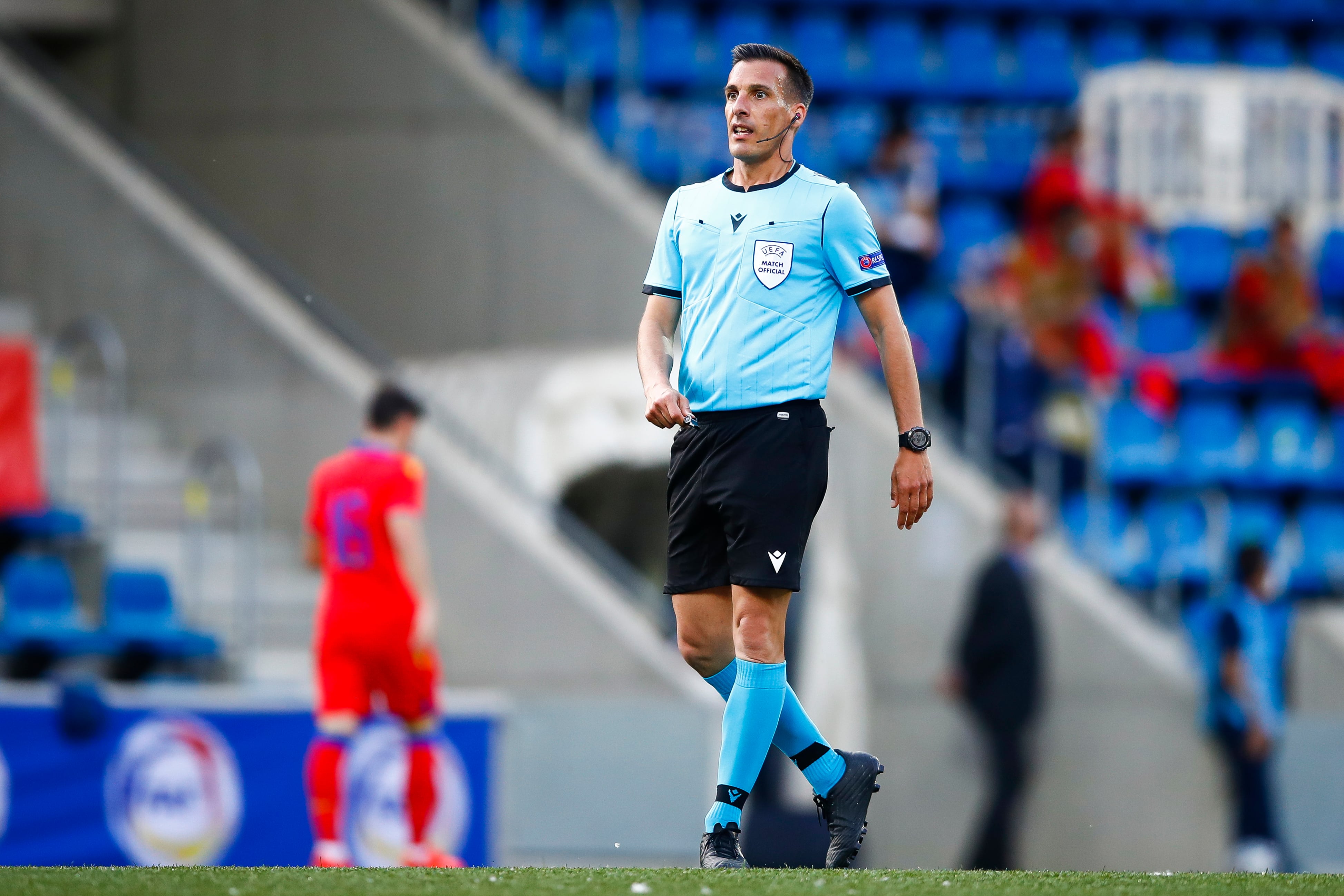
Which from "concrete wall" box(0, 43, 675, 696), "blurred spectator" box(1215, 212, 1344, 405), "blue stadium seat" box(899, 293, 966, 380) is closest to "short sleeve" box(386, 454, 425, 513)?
"concrete wall" box(0, 43, 675, 696)

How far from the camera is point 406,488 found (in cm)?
666

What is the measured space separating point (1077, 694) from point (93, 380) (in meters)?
6.02

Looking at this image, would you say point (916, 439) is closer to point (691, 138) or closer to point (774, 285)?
point (774, 285)

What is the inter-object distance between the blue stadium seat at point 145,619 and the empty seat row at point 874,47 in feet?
15.4

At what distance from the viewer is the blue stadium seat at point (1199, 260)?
11.8 meters

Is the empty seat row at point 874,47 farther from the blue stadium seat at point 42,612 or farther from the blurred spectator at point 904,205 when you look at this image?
the blue stadium seat at point 42,612

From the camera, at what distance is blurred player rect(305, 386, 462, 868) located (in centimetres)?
659

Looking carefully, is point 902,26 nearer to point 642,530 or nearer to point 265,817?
point 642,530

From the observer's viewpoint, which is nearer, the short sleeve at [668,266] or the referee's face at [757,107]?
the referee's face at [757,107]

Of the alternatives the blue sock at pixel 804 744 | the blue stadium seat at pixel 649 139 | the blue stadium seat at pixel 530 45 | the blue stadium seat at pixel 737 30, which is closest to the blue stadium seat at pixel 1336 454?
the blue stadium seat at pixel 737 30

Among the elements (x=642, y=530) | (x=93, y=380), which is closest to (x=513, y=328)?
(x=642, y=530)

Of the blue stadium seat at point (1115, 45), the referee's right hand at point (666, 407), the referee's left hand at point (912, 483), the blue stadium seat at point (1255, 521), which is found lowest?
the blue stadium seat at point (1255, 521)

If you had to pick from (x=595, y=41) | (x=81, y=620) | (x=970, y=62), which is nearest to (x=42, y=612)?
(x=81, y=620)

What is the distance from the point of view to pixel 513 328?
11.2 m
